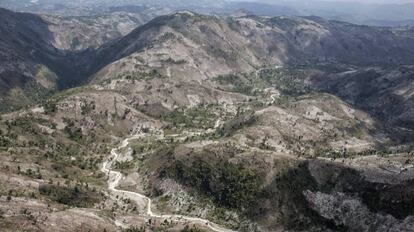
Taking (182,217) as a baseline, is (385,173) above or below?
above

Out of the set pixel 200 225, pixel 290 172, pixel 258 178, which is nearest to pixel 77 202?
pixel 200 225

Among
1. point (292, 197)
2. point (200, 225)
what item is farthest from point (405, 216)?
point (200, 225)

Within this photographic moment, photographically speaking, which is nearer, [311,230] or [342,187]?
[311,230]

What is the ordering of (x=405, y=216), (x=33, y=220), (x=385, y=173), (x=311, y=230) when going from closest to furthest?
1. (x=33, y=220)
2. (x=405, y=216)
3. (x=311, y=230)
4. (x=385, y=173)

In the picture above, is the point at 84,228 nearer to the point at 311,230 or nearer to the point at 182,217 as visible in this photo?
the point at 182,217

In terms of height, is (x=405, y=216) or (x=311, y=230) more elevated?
(x=405, y=216)

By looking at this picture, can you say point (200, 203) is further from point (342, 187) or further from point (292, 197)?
point (342, 187)

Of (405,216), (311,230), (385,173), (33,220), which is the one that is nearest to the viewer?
(33,220)

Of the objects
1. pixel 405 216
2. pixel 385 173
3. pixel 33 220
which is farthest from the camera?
pixel 385 173

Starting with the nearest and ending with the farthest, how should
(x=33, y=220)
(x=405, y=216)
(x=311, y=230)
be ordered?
(x=33, y=220) → (x=405, y=216) → (x=311, y=230)
